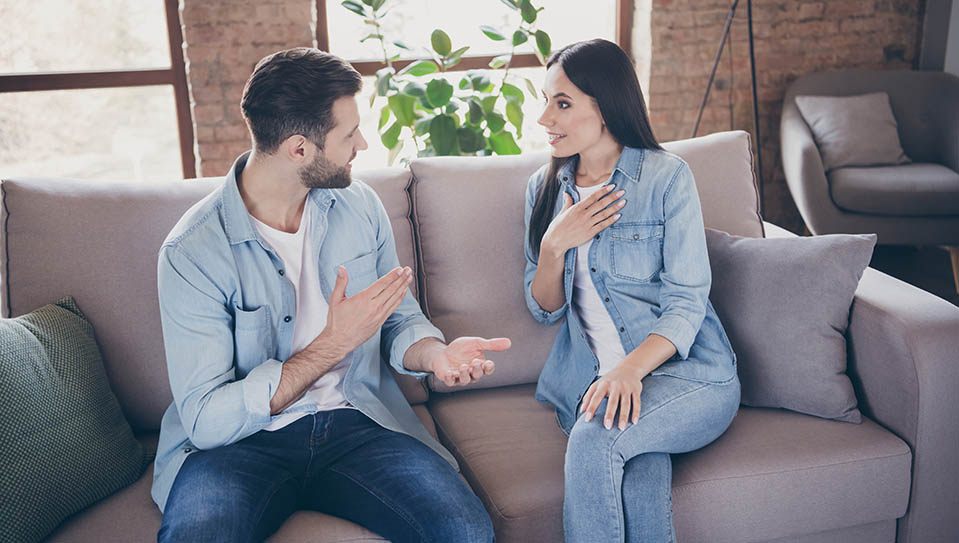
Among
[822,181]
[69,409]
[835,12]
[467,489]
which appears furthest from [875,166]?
[69,409]

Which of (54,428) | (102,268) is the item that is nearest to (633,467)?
(54,428)

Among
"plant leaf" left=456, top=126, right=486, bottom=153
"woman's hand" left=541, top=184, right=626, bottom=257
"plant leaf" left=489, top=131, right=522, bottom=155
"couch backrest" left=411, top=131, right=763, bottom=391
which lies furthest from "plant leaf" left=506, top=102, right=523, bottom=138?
"woman's hand" left=541, top=184, right=626, bottom=257

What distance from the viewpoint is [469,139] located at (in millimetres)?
2744

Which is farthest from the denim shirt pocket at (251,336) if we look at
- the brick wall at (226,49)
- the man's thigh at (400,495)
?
the brick wall at (226,49)

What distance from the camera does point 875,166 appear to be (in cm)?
378

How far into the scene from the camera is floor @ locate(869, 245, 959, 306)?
3.64 meters

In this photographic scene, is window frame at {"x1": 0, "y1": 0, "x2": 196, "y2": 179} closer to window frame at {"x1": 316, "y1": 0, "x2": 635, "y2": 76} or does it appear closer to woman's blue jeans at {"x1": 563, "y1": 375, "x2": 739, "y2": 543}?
window frame at {"x1": 316, "y1": 0, "x2": 635, "y2": 76}

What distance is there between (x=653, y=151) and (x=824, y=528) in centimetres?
84

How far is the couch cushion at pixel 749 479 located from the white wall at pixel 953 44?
3.26 meters

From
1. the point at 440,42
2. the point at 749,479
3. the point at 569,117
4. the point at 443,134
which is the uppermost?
the point at 440,42

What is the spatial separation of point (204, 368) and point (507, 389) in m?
0.78

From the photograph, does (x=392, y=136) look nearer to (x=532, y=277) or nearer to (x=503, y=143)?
(x=503, y=143)

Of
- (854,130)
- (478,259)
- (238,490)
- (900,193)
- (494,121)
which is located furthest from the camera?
(854,130)

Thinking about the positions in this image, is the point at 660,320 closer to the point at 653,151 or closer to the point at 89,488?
the point at 653,151
